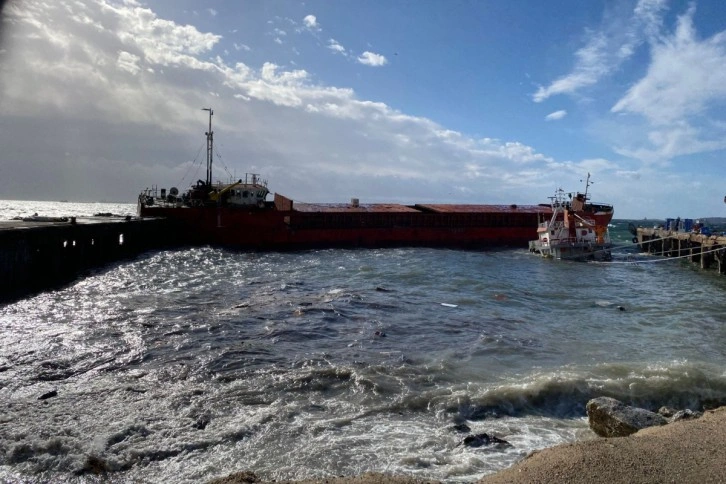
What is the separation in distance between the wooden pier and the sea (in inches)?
457

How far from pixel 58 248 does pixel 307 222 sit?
17702mm

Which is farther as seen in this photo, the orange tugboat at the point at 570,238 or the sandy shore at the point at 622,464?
the orange tugboat at the point at 570,238

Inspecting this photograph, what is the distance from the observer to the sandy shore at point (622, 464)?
433cm

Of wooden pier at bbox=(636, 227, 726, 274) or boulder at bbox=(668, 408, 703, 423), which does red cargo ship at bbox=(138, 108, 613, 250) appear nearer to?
wooden pier at bbox=(636, 227, 726, 274)

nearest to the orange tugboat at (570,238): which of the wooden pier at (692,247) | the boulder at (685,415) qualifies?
the wooden pier at (692,247)

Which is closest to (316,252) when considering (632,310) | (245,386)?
(632,310)

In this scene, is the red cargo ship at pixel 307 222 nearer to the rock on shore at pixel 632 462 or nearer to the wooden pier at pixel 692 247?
the wooden pier at pixel 692 247

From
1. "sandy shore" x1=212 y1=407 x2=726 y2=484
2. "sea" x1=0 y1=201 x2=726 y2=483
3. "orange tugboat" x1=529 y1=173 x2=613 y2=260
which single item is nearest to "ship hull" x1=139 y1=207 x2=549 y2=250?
"orange tugboat" x1=529 y1=173 x2=613 y2=260

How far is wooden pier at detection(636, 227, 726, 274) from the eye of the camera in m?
26.9

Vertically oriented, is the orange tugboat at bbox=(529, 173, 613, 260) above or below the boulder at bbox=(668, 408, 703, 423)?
above

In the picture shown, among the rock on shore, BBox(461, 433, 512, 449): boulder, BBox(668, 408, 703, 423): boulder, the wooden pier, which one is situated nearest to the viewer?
the rock on shore

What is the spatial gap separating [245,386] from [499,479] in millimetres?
4645

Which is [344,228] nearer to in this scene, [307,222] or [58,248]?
[307,222]

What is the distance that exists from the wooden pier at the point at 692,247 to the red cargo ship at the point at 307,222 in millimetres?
4502
